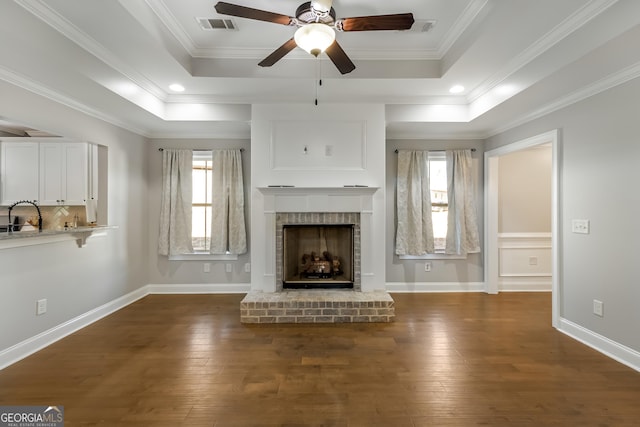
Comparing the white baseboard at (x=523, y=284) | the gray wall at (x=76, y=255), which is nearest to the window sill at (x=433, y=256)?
the white baseboard at (x=523, y=284)

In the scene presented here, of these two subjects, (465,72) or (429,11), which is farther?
(465,72)

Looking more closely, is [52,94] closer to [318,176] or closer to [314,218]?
[318,176]

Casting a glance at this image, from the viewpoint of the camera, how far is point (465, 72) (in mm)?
2918

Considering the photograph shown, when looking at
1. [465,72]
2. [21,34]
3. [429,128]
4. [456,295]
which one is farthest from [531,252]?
[21,34]

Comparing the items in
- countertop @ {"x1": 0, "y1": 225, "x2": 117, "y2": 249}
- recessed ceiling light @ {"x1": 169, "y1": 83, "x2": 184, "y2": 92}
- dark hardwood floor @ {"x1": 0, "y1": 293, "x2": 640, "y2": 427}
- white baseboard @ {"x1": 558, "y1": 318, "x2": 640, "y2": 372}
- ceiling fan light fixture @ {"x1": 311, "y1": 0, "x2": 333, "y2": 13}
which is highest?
recessed ceiling light @ {"x1": 169, "y1": 83, "x2": 184, "y2": 92}

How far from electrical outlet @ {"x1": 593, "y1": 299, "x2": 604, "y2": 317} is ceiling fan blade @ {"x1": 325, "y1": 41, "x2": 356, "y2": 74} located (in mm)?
3216

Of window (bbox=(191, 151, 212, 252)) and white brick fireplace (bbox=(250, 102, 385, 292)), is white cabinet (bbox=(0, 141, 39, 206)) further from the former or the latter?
white brick fireplace (bbox=(250, 102, 385, 292))

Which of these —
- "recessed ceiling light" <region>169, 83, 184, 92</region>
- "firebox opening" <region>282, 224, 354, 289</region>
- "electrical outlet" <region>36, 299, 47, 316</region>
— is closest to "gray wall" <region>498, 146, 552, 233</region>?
"firebox opening" <region>282, 224, 354, 289</region>

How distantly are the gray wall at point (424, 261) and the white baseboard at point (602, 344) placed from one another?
146 cm

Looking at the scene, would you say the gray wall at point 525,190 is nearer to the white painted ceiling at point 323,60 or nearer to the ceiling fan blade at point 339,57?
the white painted ceiling at point 323,60

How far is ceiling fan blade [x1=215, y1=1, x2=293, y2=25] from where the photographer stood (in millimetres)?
1859

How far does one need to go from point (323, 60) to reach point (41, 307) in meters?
3.68

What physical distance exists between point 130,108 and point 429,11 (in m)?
3.27

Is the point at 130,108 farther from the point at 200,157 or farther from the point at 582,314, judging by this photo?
the point at 582,314
